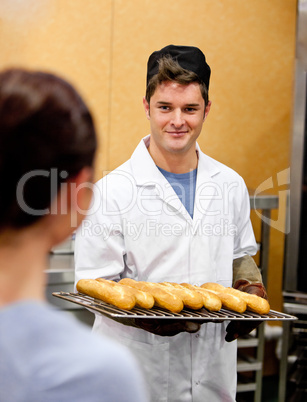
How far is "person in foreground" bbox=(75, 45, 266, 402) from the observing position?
5.53 feet

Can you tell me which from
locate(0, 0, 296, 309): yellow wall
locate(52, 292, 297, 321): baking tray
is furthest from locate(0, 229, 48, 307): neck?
locate(0, 0, 296, 309): yellow wall

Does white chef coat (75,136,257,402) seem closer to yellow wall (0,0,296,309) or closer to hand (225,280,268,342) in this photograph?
hand (225,280,268,342)

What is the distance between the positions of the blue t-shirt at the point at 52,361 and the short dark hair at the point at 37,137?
92 millimetres

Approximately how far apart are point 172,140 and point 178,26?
33.3 inches

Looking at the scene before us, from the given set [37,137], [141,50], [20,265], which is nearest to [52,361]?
[20,265]

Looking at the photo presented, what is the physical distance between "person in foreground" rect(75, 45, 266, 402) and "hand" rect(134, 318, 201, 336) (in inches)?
5.6

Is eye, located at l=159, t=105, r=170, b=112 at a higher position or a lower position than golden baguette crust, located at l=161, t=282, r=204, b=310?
higher

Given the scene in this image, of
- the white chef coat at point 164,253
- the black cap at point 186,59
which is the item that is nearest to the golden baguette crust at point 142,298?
the white chef coat at point 164,253

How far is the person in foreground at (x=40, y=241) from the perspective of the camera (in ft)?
1.74

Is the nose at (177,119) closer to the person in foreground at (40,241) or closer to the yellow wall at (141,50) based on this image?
the yellow wall at (141,50)

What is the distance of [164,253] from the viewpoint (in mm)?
1738

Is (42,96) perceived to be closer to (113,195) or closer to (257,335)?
(113,195)

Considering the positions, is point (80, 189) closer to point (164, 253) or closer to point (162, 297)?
point (162, 297)

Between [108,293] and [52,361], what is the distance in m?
0.99
